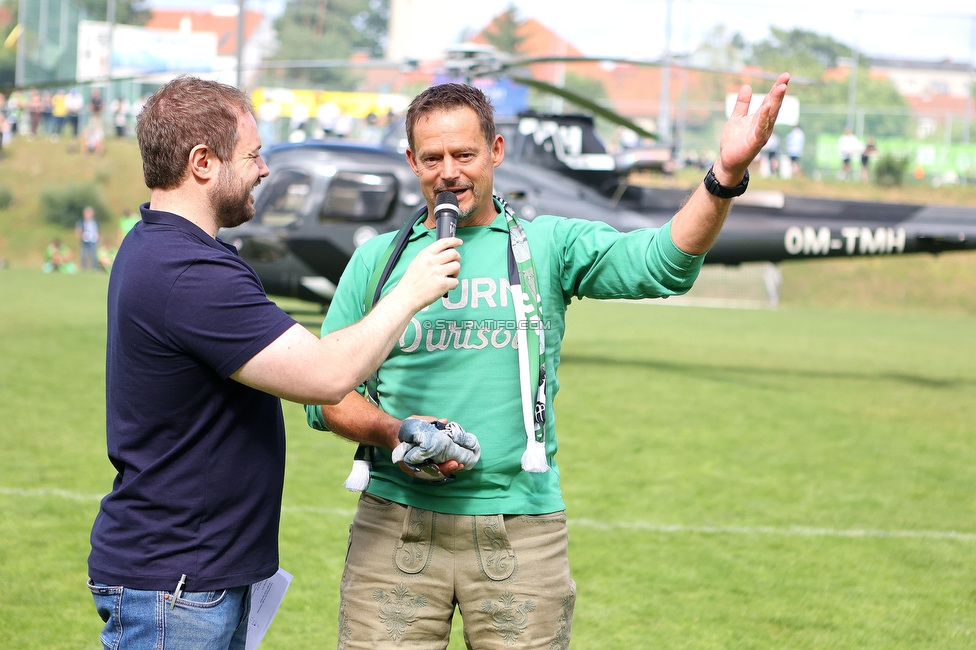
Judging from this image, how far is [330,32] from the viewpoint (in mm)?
71438

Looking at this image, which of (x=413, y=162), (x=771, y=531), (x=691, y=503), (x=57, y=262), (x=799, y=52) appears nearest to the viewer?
(x=413, y=162)

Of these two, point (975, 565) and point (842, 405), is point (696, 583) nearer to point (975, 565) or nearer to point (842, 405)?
point (975, 565)

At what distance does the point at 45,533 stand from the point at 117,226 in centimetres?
3410

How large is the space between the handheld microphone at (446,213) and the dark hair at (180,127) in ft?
1.91

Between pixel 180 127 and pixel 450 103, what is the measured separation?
867 mm

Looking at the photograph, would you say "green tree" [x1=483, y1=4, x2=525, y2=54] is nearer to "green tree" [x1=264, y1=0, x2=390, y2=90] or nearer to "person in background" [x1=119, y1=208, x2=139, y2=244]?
"green tree" [x1=264, y1=0, x2=390, y2=90]

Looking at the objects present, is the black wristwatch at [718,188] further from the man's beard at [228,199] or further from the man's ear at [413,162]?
the man's beard at [228,199]

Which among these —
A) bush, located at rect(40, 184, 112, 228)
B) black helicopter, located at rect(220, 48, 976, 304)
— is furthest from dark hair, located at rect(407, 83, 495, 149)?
bush, located at rect(40, 184, 112, 228)

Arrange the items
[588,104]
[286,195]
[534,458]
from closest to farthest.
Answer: [534,458] → [588,104] → [286,195]

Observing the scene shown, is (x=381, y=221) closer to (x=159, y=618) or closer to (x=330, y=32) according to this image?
(x=159, y=618)

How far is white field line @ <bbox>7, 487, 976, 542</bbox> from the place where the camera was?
7184mm

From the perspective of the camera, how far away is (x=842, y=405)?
42.6ft

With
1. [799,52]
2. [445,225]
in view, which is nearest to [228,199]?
[445,225]

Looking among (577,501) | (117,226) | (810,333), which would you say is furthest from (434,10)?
(577,501)
